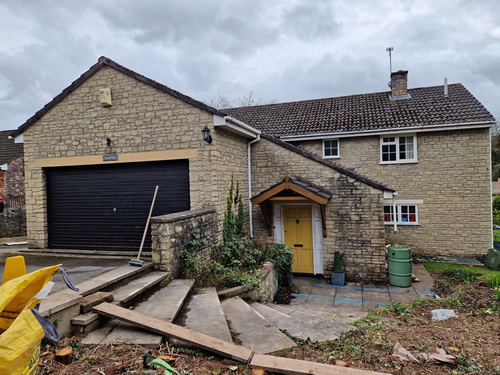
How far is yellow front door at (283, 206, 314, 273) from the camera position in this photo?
33.7ft

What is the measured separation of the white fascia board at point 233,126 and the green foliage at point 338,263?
4.64 metres

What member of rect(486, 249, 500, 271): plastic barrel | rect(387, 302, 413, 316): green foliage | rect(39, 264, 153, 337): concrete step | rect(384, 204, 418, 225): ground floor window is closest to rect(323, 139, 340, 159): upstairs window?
rect(384, 204, 418, 225): ground floor window

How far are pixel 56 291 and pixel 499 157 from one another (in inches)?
1492

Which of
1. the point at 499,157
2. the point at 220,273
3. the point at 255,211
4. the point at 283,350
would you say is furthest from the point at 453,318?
the point at 499,157

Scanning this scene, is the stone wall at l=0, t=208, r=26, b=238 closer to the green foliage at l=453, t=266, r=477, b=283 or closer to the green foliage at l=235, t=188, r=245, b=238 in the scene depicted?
the green foliage at l=235, t=188, r=245, b=238

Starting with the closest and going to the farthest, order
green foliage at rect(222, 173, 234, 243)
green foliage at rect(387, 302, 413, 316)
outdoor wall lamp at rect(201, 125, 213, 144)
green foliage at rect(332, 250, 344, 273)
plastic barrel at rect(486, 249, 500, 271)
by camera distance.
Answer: green foliage at rect(387, 302, 413, 316) → outdoor wall lamp at rect(201, 125, 213, 144) → green foliage at rect(222, 173, 234, 243) → green foliage at rect(332, 250, 344, 273) → plastic barrel at rect(486, 249, 500, 271)

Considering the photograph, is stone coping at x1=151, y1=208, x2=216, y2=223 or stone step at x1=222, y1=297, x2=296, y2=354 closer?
stone step at x1=222, y1=297, x2=296, y2=354

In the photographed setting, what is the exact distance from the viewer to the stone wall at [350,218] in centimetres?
938

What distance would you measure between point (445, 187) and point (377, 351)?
10.3 meters

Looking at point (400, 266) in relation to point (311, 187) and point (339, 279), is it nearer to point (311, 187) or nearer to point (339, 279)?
point (339, 279)

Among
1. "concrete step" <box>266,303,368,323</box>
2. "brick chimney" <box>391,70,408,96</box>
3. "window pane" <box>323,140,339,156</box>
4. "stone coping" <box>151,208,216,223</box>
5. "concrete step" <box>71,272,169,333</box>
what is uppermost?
"brick chimney" <box>391,70,408,96</box>

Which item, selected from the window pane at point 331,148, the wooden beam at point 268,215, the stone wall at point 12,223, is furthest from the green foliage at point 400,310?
the stone wall at point 12,223

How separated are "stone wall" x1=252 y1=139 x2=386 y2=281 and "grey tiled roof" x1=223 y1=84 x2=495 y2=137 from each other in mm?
3548

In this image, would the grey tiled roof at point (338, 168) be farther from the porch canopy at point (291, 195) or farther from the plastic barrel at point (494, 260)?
the plastic barrel at point (494, 260)
